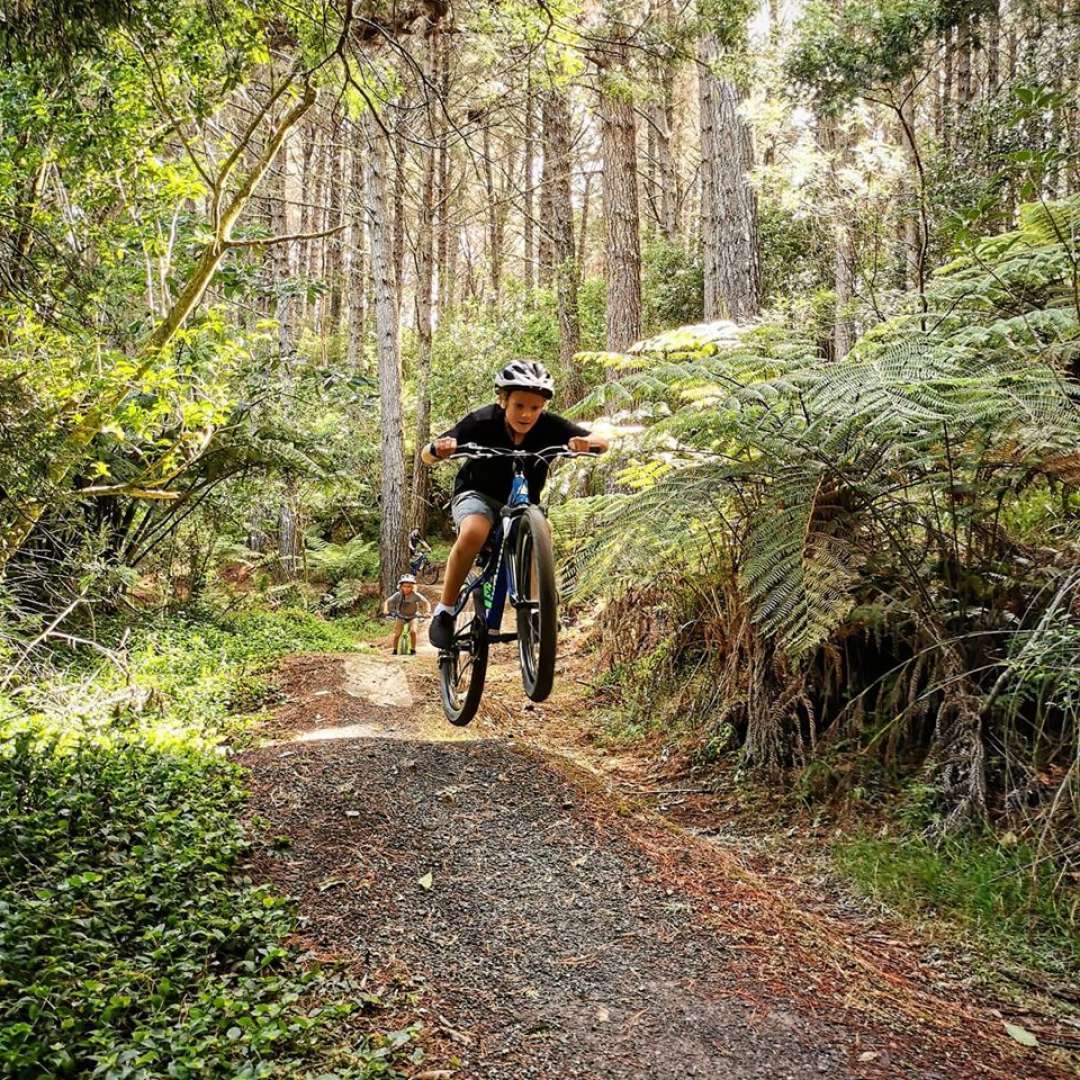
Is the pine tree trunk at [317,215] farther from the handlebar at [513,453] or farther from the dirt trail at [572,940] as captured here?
the dirt trail at [572,940]

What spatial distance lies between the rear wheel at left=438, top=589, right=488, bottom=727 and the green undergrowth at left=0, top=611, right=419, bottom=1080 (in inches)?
61.6

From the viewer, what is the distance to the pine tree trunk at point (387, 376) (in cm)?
1573

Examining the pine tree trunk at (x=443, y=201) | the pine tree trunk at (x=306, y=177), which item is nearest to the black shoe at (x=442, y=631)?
the pine tree trunk at (x=306, y=177)

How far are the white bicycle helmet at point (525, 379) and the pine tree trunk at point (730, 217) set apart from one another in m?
6.32

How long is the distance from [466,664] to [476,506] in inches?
51.4

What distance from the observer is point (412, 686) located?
30.8 ft

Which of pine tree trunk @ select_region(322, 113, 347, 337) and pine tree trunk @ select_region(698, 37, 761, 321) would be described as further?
pine tree trunk @ select_region(322, 113, 347, 337)

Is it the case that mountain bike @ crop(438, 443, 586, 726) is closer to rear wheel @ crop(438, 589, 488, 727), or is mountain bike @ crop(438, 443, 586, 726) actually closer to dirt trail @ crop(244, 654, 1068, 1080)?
rear wheel @ crop(438, 589, 488, 727)

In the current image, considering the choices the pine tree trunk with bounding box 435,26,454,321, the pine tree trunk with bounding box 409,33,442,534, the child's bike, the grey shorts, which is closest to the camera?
the grey shorts

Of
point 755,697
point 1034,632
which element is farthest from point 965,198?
point 1034,632

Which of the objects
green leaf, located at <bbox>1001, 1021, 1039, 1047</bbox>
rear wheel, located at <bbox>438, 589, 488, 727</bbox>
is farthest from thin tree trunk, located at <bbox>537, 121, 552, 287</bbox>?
green leaf, located at <bbox>1001, 1021, 1039, 1047</bbox>

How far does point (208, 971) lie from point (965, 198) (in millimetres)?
10512

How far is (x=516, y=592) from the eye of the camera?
523 centimetres

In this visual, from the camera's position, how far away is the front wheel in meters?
4.82
